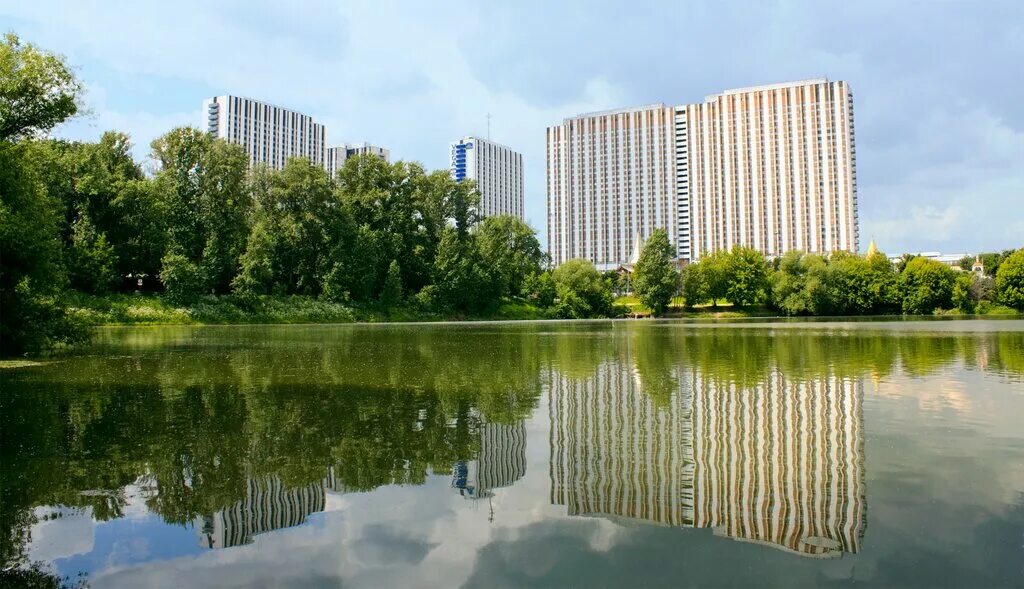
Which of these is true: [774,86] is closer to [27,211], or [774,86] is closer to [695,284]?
[695,284]

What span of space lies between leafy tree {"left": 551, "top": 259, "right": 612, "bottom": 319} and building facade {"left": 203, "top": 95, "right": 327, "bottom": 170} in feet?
298

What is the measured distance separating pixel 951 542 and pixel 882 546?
0.67 metres

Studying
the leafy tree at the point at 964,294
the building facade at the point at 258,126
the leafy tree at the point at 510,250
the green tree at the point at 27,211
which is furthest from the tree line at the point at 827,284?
the building facade at the point at 258,126

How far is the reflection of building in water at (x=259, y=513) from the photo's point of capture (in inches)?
237

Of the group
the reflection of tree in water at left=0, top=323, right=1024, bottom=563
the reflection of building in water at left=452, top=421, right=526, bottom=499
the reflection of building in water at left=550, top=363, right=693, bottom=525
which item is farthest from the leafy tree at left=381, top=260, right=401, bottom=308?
the reflection of building in water at left=452, top=421, right=526, bottom=499

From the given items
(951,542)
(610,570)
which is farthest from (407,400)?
(951,542)

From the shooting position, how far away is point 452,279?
84812mm

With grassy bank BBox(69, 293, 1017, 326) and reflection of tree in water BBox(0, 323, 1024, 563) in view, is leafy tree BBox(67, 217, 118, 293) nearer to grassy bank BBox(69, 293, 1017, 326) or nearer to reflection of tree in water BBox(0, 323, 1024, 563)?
→ grassy bank BBox(69, 293, 1017, 326)

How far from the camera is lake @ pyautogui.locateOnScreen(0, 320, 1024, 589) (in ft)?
17.6

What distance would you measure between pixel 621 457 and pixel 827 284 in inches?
4204

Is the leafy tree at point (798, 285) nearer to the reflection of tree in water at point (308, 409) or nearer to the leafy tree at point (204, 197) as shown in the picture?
the reflection of tree in water at point (308, 409)

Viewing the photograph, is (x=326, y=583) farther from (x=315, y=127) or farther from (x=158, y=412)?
(x=315, y=127)

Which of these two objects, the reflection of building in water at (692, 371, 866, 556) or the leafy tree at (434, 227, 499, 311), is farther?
the leafy tree at (434, 227, 499, 311)

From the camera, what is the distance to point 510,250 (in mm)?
115375
